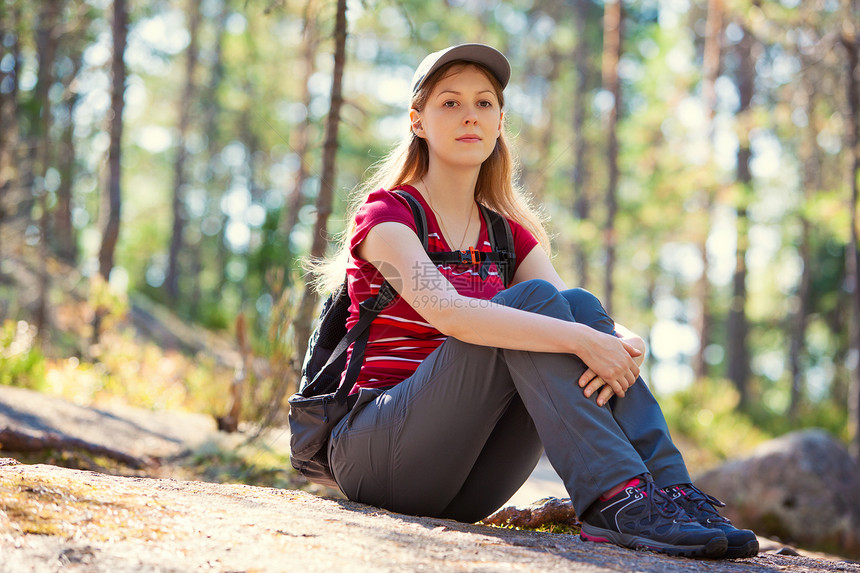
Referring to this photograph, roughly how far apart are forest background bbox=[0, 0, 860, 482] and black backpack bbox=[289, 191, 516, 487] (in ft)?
3.50

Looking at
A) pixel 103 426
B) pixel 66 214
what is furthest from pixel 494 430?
pixel 66 214

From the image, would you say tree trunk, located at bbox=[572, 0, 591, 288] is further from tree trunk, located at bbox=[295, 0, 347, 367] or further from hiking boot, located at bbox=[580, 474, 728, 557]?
hiking boot, located at bbox=[580, 474, 728, 557]

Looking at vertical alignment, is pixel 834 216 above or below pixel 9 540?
above

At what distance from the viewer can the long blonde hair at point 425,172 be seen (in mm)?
2779

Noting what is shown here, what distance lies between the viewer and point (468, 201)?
285 cm

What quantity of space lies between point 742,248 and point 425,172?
1248 cm

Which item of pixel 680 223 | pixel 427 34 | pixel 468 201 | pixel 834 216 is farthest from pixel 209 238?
pixel 468 201

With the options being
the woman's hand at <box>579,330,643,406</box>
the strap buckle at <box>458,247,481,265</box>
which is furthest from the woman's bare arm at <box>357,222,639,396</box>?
the strap buckle at <box>458,247,481,265</box>

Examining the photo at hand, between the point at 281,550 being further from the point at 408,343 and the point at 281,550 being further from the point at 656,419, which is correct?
the point at 656,419

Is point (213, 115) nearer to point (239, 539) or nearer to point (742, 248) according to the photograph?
point (742, 248)

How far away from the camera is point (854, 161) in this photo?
876cm

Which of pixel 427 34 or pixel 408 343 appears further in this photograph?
pixel 427 34

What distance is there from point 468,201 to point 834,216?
8111 mm

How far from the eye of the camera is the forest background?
799cm
